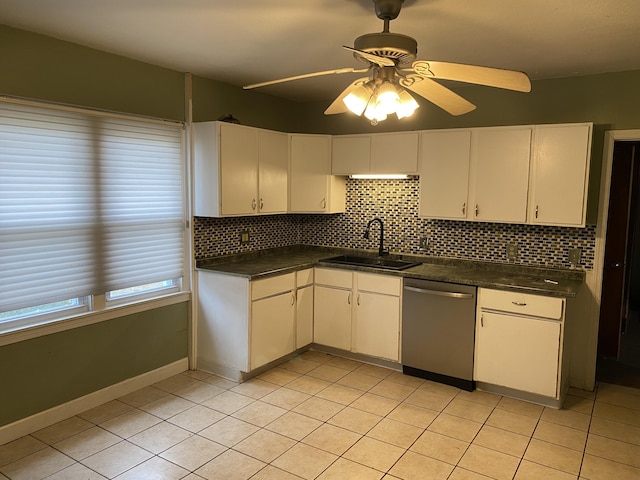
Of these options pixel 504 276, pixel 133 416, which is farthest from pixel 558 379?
pixel 133 416

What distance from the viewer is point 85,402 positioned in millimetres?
3199

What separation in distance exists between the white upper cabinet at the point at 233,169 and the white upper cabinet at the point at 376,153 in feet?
2.10

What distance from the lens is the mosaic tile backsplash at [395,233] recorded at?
375 cm

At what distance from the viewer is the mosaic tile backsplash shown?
12.3 ft

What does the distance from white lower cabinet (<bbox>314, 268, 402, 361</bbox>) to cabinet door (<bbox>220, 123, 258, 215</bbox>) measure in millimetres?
958

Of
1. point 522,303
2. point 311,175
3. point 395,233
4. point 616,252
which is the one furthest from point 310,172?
point 616,252

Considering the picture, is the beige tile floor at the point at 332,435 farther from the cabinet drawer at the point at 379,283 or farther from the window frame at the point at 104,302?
the cabinet drawer at the point at 379,283

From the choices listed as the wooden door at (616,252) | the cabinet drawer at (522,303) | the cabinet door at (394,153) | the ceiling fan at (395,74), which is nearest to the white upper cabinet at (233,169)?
the cabinet door at (394,153)

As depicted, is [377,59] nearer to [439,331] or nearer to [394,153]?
[394,153]

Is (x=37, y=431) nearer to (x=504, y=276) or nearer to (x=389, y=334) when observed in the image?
(x=389, y=334)

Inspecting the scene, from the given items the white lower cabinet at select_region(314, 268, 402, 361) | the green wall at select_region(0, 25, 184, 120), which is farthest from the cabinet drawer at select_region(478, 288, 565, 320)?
the green wall at select_region(0, 25, 184, 120)

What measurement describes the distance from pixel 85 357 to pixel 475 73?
9.74 ft

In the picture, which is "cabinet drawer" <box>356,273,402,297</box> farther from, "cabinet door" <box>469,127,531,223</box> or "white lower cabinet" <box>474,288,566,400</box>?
"cabinet door" <box>469,127,531,223</box>

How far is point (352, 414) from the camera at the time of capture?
10.6 ft
